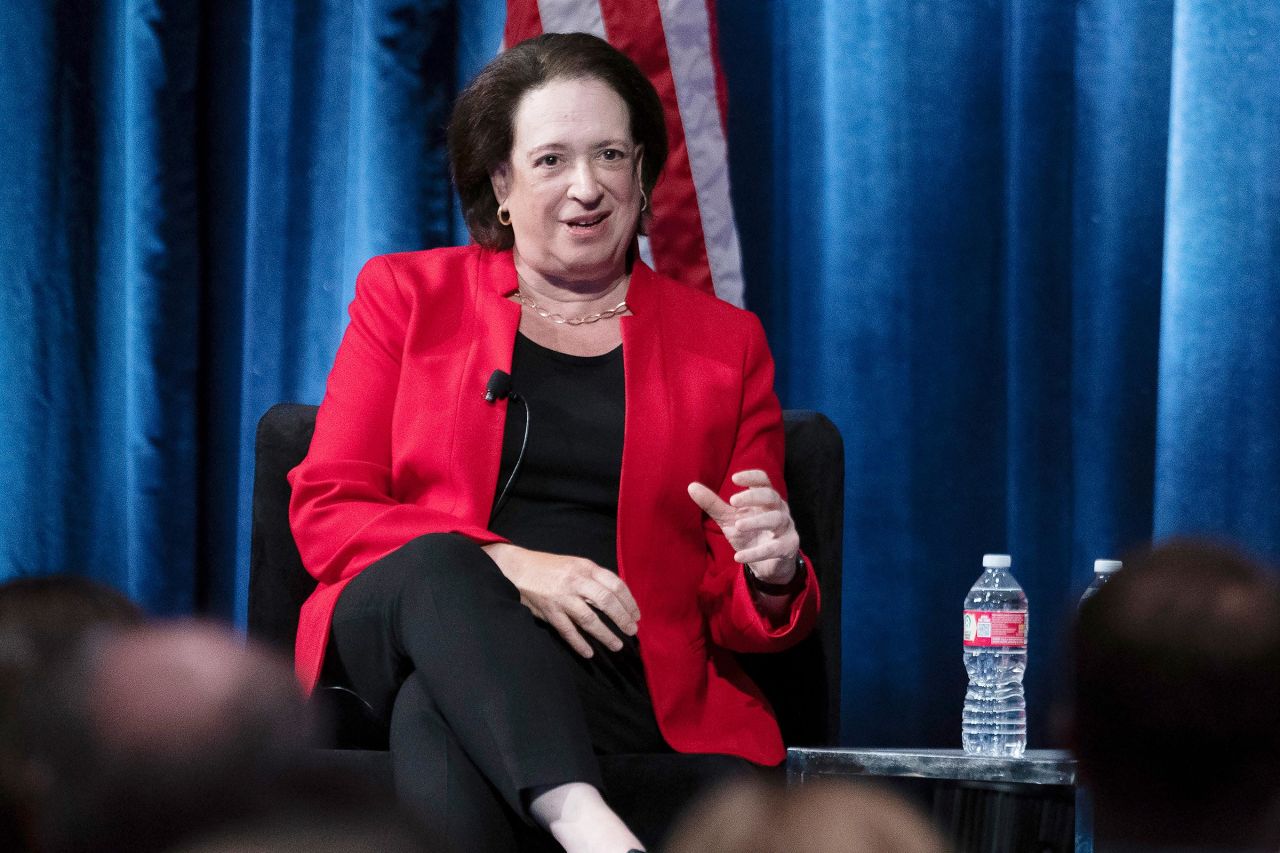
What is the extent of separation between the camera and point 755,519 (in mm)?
1548

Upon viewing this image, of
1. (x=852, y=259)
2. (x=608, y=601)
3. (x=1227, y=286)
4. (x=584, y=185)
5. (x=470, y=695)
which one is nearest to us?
(x=470, y=695)

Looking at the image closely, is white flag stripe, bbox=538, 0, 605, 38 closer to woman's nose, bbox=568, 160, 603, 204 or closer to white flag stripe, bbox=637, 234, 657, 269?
white flag stripe, bbox=637, 234, 657, 269

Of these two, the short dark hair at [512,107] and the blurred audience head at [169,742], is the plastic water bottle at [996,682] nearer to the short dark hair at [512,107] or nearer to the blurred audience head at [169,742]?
the short dark hair at [512,107]

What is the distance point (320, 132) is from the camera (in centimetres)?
240

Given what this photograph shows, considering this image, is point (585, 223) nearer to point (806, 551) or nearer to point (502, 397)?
point (502, 397)

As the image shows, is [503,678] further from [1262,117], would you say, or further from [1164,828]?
[1262,117]

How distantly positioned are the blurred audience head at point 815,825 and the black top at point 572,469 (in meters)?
1.17

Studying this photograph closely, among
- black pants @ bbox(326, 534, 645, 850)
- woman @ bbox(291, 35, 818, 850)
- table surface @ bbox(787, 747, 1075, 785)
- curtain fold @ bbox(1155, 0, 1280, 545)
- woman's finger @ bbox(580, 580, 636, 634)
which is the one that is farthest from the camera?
curtain fold @ bbox(1155, 0, 1280, 545)

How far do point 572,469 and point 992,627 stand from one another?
1.81 feet

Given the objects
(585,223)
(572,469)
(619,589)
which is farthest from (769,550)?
(585,223)

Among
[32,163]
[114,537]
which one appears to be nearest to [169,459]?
[114,537]

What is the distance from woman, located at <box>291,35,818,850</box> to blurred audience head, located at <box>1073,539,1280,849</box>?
0.84 metres

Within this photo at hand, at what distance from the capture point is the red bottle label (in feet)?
5.99

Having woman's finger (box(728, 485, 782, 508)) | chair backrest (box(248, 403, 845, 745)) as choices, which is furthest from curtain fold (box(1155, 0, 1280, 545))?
woman's finger (box(728, 485, 782, 508))
